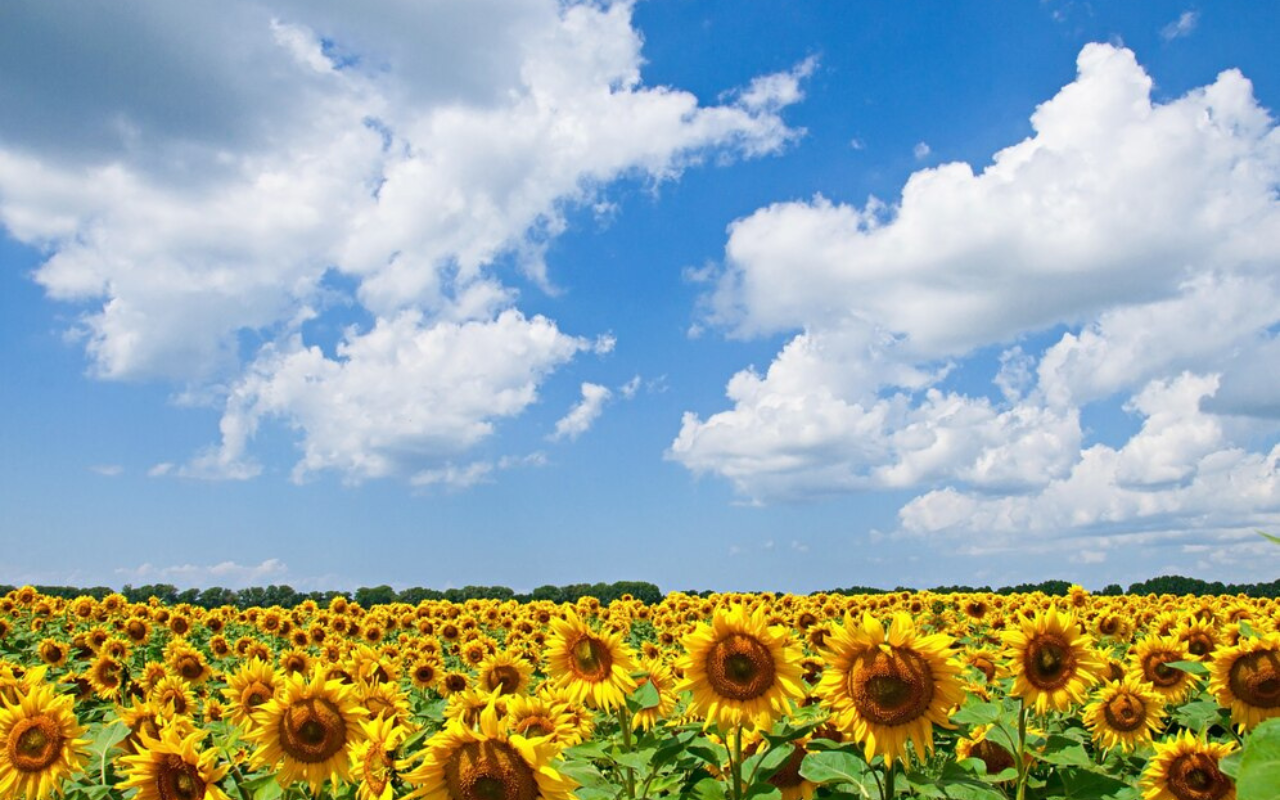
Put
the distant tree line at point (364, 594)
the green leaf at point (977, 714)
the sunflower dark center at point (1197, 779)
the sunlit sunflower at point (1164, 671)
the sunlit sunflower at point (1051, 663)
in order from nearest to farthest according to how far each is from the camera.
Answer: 1. the green leaf at point (977, 714)
2. the sunflower dark center at point (1197, 779)
3. the sunlit sunflower at point (1051, 663)
4. the sunlit sunflower at point (1164, 671)
5. the distant tree line at point (364, 594)

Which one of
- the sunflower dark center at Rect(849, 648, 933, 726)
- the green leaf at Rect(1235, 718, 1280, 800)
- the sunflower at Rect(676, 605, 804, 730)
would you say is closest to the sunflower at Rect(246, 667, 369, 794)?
the sunflower at Rect(676, 605, 804, 730)

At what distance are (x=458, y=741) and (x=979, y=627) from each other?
17.4 metres

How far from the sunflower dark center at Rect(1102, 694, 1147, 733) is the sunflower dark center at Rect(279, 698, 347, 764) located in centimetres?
655

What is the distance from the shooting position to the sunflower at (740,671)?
5734 mm

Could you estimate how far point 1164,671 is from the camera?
31.0ft

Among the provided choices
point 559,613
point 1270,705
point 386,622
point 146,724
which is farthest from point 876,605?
point 146,724

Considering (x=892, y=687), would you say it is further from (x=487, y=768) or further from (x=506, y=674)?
(x=506, y=674)

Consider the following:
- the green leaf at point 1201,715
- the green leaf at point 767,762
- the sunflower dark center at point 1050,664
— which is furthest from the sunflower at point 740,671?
the green leaf at point 1201,715

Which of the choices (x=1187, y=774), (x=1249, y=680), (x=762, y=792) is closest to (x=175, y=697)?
(x=762, y=792)

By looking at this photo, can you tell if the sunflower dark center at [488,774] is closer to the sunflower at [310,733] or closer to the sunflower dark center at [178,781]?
the sunflower at [310,733]

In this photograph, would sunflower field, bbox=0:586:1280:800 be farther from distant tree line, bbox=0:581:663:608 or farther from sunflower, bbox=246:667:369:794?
distant tree line, bbox=0:581:663:608

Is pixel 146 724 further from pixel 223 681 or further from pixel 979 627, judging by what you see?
pixel 979 627

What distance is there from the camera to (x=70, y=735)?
6699 mm

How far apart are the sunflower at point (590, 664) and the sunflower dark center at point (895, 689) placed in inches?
78.1
